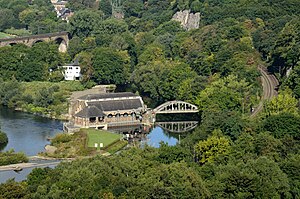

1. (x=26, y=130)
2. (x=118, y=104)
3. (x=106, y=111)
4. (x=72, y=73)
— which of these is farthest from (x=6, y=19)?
(x=26, y=130)

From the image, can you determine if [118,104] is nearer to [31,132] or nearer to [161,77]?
[31,132]

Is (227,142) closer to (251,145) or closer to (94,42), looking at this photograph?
(251,145)

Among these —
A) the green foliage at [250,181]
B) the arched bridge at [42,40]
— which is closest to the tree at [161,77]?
the arched bridge at [42,40]

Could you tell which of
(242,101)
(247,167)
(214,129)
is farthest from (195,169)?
(242,101)

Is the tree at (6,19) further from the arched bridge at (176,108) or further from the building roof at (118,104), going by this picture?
the building roof at (118,104)

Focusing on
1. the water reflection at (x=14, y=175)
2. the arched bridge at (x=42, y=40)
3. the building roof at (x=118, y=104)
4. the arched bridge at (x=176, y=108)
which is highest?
the arched bridge at (x=42, y=40)

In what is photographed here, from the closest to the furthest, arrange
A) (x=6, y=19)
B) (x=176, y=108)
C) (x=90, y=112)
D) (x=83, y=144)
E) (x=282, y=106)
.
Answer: (x=83, y=144), (x=282, y=106), (x=90, y=112), (x=176, y=108), (x=6, y=19)

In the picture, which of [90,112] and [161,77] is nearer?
[90,112]
